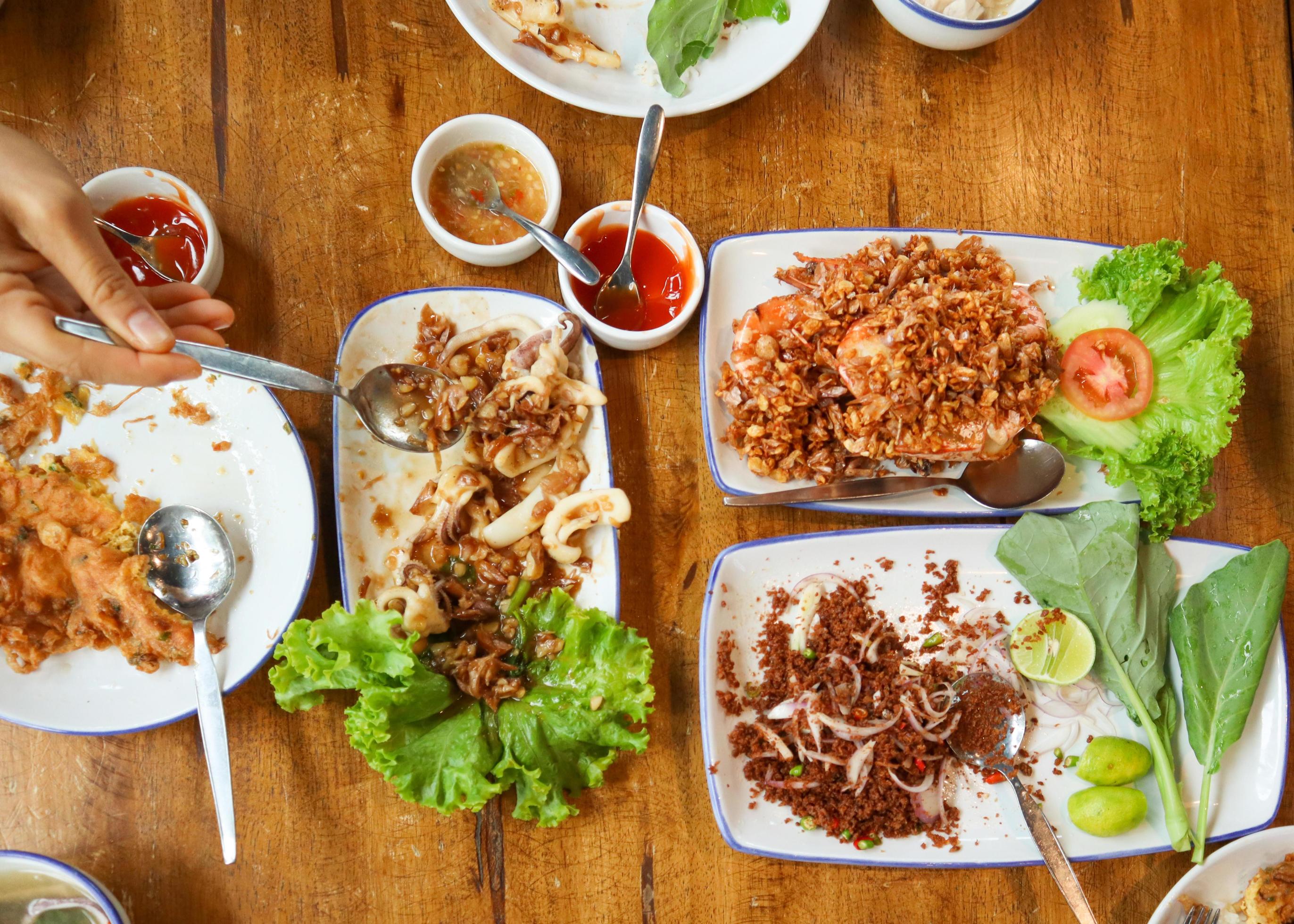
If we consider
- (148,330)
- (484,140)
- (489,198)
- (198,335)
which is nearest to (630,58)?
(484,140)

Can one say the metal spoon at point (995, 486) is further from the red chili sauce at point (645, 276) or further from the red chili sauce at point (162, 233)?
the red chili sauce at point (162, 233)

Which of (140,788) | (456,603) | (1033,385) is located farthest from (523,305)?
(140,788)

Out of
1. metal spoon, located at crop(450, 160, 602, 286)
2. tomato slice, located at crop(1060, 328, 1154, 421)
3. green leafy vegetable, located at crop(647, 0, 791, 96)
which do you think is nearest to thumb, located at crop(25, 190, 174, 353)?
metal spoon, located at crop(450, 160, 602, 286)

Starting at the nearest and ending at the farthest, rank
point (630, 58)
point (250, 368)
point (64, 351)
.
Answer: point (64, 351), point (250, 368), point (630, 58)

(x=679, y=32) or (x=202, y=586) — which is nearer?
(x=202, y=586)

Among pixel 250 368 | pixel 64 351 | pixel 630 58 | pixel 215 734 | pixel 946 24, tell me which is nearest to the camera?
pixel 64 351

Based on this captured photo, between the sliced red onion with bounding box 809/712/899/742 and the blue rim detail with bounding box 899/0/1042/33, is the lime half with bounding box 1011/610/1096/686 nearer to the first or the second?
the sliced red onion with bounding box 809/712/899/742

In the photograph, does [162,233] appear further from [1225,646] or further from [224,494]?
[1225,646]
